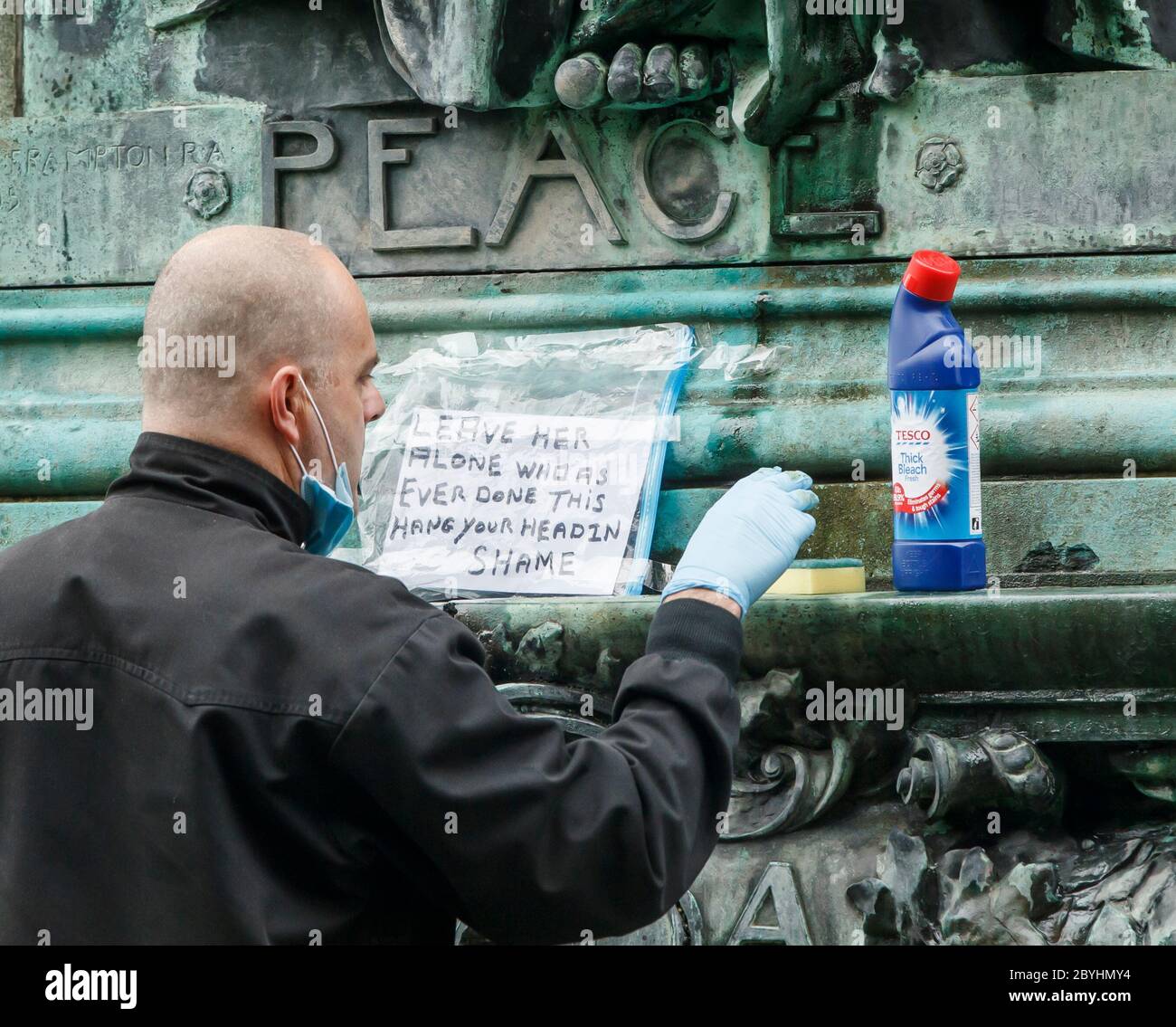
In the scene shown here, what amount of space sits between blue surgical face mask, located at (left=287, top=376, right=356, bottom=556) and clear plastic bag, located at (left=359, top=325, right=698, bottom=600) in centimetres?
54

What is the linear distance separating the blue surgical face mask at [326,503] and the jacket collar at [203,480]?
75 mm

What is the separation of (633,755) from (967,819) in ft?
2.37

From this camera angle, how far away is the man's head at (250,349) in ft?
5.23

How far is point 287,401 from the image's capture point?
163 centimetres

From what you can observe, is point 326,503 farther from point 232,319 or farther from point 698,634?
point 698,634

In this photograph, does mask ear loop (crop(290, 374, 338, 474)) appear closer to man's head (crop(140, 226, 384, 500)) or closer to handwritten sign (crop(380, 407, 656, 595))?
man's head (crop(140, 226, 384, 500))

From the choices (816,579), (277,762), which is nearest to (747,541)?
(816,579)

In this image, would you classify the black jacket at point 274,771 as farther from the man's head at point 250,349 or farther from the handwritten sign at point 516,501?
the handwritten sign at point 516,501

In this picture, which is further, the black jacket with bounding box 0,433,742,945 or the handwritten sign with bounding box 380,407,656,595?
the handwritten sign with bounding box 380,407,656,595

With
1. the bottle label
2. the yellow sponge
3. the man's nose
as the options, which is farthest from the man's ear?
the bottle label

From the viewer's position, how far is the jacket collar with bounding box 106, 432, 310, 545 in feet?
5.05

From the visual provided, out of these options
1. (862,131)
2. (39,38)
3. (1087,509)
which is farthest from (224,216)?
(1087,509)

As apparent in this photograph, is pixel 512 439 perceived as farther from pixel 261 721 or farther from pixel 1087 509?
pixel 261 721

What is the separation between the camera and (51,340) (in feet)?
9.35
